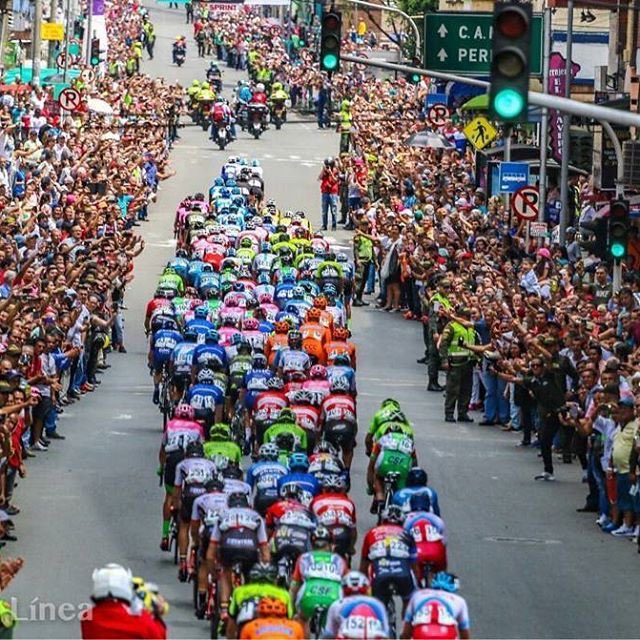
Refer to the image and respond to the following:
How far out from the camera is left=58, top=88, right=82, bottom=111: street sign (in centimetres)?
5762

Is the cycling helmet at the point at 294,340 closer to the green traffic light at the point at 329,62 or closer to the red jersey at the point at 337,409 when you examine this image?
the red jersey at the point at 337,409

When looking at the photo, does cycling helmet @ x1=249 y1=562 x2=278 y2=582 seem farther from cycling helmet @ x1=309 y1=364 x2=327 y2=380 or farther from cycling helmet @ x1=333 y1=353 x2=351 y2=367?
cycling helmet @ x1=333 y1=353 x2=351 y2=367

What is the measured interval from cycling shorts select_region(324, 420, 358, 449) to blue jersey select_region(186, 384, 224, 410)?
1247 mm

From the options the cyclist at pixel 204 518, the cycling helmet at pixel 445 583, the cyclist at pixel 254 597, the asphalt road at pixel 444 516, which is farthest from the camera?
the asphalt road at pixel 444 516

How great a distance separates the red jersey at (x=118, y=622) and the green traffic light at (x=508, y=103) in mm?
3942

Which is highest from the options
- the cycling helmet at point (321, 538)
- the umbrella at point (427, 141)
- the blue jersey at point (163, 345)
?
the cycling helmet at point (321, 538)

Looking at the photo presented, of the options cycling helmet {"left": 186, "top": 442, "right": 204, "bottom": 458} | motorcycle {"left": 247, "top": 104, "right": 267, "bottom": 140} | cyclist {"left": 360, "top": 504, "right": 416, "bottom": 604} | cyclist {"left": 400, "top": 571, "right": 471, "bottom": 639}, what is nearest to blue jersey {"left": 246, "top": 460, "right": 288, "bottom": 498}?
cycling helmet {"left": 186, "top": 442, "right": 204, "bottom": 458}

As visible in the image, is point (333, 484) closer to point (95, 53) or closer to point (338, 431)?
point (338, 431)

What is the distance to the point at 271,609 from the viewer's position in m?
16.6

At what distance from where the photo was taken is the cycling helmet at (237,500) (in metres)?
20.3

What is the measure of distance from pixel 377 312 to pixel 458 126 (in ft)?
60.7

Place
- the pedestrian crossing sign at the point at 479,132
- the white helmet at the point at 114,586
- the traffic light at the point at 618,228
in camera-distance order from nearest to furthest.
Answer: the white helmet at the point at 114,586 < the traffic light at the point at 618,228 < the pedestrian crossing sign at the point at 479,132

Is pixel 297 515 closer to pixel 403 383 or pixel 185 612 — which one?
pixel 185 612

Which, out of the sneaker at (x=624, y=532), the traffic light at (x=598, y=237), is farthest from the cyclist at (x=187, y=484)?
the traffic light at (x=598, y=237)
